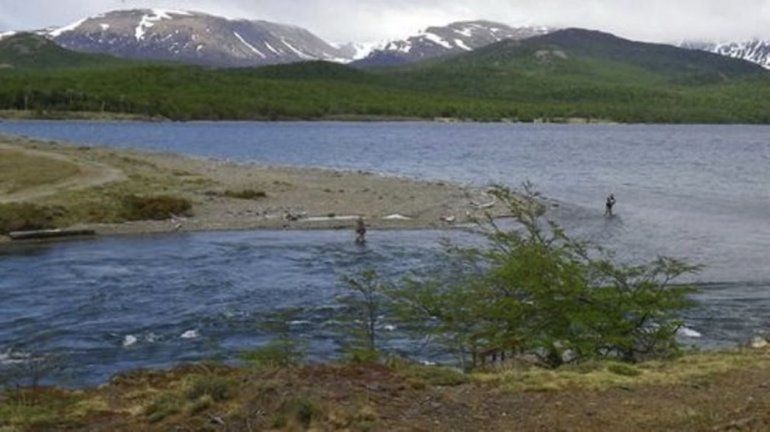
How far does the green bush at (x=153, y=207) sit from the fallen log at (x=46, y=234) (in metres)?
3.76

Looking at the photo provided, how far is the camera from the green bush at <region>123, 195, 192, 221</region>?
138 ft

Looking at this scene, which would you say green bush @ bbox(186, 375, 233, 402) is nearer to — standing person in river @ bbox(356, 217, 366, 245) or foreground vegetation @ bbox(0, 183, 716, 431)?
foreground vegetation @ bbox(0, 183, 716, 431)

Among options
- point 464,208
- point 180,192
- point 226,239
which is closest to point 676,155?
point 464,208

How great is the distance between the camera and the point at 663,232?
143 ft

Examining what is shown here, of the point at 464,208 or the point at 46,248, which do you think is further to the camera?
the point at 464,208

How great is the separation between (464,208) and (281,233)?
39.3 feet

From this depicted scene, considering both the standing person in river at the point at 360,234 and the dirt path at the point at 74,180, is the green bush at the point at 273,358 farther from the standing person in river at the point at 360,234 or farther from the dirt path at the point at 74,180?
the dirt path at the point at 74,180

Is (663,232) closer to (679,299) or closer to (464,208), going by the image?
(464,208)


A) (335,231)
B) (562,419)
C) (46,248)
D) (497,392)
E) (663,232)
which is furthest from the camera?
(663,232)

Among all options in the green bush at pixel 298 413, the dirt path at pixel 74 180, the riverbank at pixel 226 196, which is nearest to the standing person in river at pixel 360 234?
the riverbank at pixel 226 196

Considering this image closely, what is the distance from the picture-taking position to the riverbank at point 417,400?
38.4 feet

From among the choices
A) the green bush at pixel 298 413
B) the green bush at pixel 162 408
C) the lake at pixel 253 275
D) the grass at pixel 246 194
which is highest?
the green bush at pixel 298 413

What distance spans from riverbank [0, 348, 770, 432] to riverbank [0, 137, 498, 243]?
26.7 meters

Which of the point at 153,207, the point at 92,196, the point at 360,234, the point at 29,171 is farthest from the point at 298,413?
the point at 29,171
